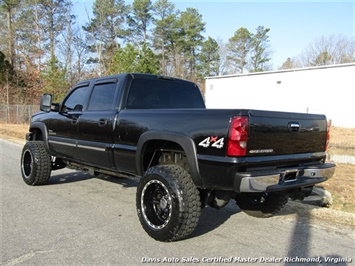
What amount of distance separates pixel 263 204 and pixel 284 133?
1.49 metres

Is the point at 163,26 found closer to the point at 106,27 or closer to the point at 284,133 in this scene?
the point at 106,27

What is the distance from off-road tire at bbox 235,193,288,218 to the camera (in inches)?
179

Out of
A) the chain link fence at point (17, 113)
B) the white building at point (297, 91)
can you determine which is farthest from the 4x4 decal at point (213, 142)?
the chain link fence at point (17, 113)

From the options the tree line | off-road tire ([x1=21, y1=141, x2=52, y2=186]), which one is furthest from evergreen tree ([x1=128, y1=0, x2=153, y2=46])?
off-road tire ([x1=21, y1=141, x2=52, y2=186])

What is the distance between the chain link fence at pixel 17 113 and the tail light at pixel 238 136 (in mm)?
29012

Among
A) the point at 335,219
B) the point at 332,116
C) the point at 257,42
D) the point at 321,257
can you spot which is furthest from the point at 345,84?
the point at 257,42

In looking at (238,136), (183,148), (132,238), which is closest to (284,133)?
(238,136)

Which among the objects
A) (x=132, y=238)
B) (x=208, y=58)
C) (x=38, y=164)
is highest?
(x=208, y=58)

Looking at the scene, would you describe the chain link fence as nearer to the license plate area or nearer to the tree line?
the tree line

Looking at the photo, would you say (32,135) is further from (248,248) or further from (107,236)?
(248,248)

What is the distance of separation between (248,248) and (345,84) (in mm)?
20742

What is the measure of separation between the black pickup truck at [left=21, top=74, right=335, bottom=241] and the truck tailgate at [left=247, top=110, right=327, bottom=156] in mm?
11

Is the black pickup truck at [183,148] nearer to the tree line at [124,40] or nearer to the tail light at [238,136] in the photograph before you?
the tail light at [238,136]

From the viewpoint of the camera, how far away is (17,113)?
2923 centimetres
